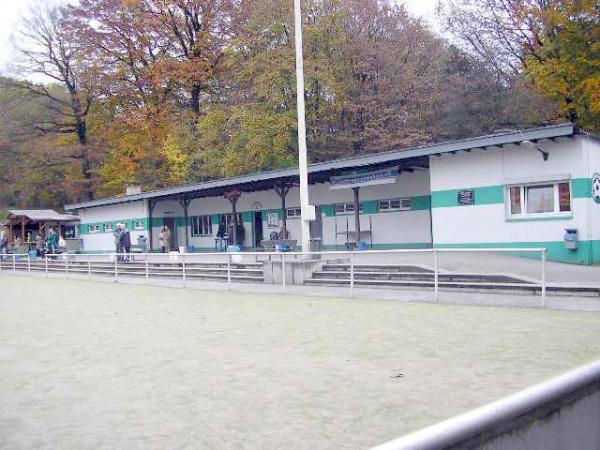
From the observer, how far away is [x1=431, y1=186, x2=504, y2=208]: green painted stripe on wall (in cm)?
1861

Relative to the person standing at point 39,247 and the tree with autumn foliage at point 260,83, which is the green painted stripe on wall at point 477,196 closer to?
the tree with autumn foliage at point 260,83

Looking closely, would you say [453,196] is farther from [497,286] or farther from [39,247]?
[39,247]

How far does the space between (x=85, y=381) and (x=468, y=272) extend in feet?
26.8

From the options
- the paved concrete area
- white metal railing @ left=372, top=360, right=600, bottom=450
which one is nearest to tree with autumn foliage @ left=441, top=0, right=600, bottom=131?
the paved concrete area

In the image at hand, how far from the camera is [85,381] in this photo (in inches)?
247

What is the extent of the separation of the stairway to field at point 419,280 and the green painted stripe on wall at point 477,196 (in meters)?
5.75

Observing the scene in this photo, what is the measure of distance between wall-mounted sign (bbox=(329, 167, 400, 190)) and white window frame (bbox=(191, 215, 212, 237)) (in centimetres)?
1164

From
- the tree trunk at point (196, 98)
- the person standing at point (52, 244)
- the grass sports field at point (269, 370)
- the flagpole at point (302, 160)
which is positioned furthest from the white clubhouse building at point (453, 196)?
the tree trunk at point (196, 98)

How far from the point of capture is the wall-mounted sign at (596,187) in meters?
17.0

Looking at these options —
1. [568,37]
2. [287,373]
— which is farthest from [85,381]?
[568,37]

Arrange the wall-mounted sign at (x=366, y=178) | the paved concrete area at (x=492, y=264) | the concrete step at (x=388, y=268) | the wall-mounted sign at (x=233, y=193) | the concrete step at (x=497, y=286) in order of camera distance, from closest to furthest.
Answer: the concrete step at (x=497, y=286)
the paved concrete area at (x=492, y=264)
the concrete step at (x=388, y=268)
the wall-mounted sign at (x=366, y=178)
the wall-mounted sign at (x=233, y=193)

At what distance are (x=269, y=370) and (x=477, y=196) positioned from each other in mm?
14222

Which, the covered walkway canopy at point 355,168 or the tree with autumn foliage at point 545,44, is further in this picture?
the tree with autumn foliage at point 545,44

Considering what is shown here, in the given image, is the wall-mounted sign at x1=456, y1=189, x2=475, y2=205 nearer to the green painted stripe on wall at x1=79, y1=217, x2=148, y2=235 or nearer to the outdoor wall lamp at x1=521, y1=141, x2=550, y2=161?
the outdoor wall lamp at x1=521, y1=141, x2=550, y2=161
